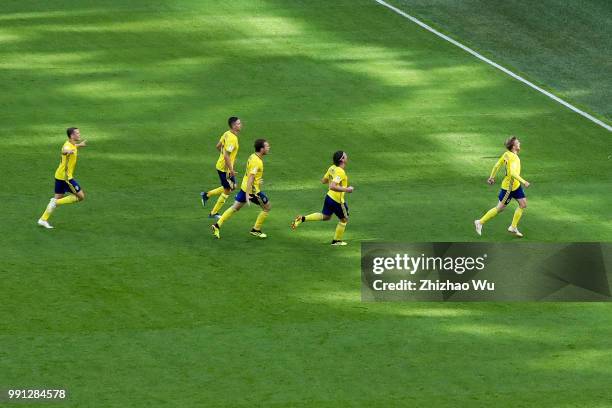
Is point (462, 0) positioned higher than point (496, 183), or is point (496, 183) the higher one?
point (462, 0)

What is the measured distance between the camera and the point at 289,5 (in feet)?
139

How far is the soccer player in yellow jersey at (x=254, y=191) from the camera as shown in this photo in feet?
78.8

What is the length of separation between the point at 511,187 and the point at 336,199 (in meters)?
3.72

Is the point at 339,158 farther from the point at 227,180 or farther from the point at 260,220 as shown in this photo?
the point at 227,180

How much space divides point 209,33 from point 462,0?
9852mm

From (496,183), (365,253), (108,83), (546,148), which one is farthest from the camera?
(108,83)

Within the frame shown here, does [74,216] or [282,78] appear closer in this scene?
[74,216]

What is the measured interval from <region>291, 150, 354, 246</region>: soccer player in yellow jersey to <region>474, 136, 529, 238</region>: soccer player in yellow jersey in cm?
303

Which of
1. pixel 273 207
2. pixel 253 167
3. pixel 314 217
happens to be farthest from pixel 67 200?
pixel 314 217

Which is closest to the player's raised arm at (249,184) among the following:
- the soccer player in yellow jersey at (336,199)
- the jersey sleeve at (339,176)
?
the soccer player in yellow jersey at (336,199)

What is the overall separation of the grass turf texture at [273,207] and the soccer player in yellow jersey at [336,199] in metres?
0.48

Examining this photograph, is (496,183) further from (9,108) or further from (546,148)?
(9,108)

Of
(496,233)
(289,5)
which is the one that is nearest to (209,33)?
(289,5)

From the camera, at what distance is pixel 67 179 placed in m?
24.8
